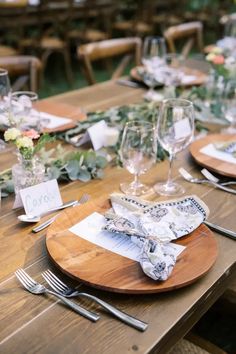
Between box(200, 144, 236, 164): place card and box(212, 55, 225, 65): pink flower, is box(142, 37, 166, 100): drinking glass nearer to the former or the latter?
box(212, 55, 225, 65): pink flower

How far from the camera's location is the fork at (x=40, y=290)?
0.68 meters

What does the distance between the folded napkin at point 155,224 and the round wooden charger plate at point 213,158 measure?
260mm

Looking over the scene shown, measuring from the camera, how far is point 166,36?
106 inches

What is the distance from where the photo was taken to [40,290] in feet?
2.39

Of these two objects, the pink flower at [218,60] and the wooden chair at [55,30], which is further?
the wooden chair at [55,30]

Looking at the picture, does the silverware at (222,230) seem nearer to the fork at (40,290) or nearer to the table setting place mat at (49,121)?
the fork at (40,290)

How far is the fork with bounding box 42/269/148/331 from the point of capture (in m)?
0.67

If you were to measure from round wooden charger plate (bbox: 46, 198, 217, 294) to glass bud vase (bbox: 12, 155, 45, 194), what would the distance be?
0.53 feet

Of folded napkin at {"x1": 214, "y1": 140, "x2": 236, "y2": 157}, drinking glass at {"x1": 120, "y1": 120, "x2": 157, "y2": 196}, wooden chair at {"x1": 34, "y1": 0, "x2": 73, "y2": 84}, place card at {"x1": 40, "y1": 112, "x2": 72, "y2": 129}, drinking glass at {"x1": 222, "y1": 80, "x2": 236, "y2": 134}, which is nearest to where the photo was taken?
drinking glass at {"x1": 120, "y1": 120, "x2": 157, "y2": 196}

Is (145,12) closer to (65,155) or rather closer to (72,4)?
(72,4)

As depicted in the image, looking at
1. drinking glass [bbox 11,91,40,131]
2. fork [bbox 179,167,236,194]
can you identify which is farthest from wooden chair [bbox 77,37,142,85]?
fork [bbox 179,167,236,194]

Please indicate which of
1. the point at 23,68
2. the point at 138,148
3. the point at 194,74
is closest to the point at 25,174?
the point at 138,148

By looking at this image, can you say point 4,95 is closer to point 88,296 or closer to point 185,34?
point 88,296

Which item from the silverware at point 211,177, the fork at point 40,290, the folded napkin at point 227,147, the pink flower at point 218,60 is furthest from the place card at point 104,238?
the pink flower at point 218,60
